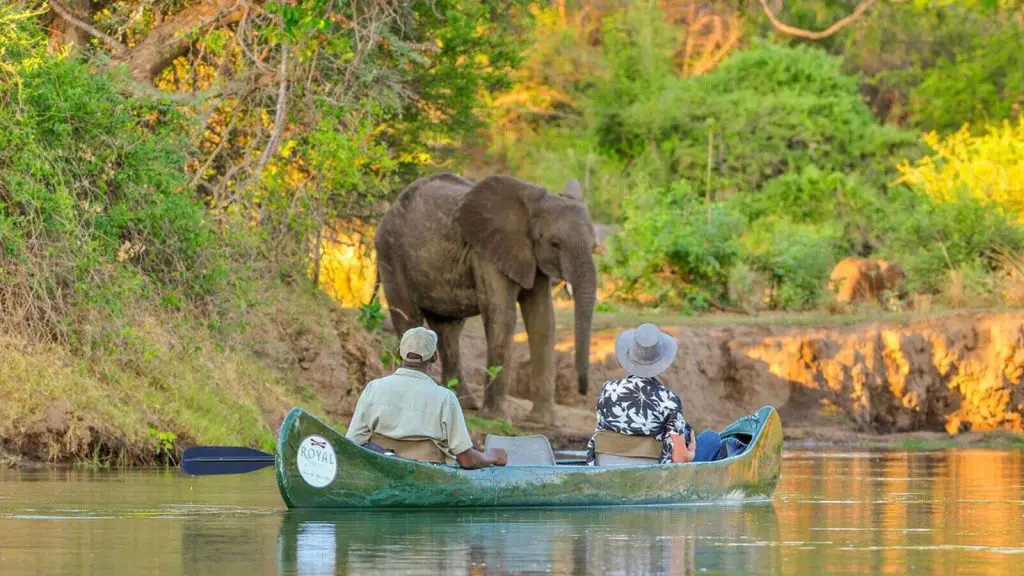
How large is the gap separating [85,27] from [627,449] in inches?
407

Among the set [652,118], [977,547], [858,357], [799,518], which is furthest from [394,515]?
[652,118]

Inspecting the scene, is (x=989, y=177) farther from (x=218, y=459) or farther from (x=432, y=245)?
(x=218, y=459)

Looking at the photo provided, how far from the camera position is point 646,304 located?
32375 mm

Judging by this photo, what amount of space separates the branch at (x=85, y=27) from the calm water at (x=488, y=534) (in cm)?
687

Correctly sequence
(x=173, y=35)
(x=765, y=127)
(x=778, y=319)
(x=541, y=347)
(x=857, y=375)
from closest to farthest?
(x=173, y=35), (x=541, y=347), (x=857, y=375), (x=778, y=319), (x=765, y=127)

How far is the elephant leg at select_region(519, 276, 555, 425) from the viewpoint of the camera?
78.8 feet

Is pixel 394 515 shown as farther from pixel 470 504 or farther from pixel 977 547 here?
pixel 977 547

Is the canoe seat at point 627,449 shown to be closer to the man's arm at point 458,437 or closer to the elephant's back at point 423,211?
the man's arm at point 458,437

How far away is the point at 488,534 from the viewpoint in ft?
38.5

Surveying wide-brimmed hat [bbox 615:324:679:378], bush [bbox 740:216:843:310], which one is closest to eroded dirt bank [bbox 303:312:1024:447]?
bush [bbox 740:216:843:310]

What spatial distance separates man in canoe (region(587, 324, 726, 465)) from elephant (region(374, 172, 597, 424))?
9.34 meters

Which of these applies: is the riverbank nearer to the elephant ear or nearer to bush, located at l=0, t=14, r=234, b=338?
bush, located at l=0, t=14, r=234, b=338

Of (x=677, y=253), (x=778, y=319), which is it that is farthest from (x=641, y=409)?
(x=677, y=253)

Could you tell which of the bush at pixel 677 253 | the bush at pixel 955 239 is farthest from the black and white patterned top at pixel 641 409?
the bush at pixel 677 253
